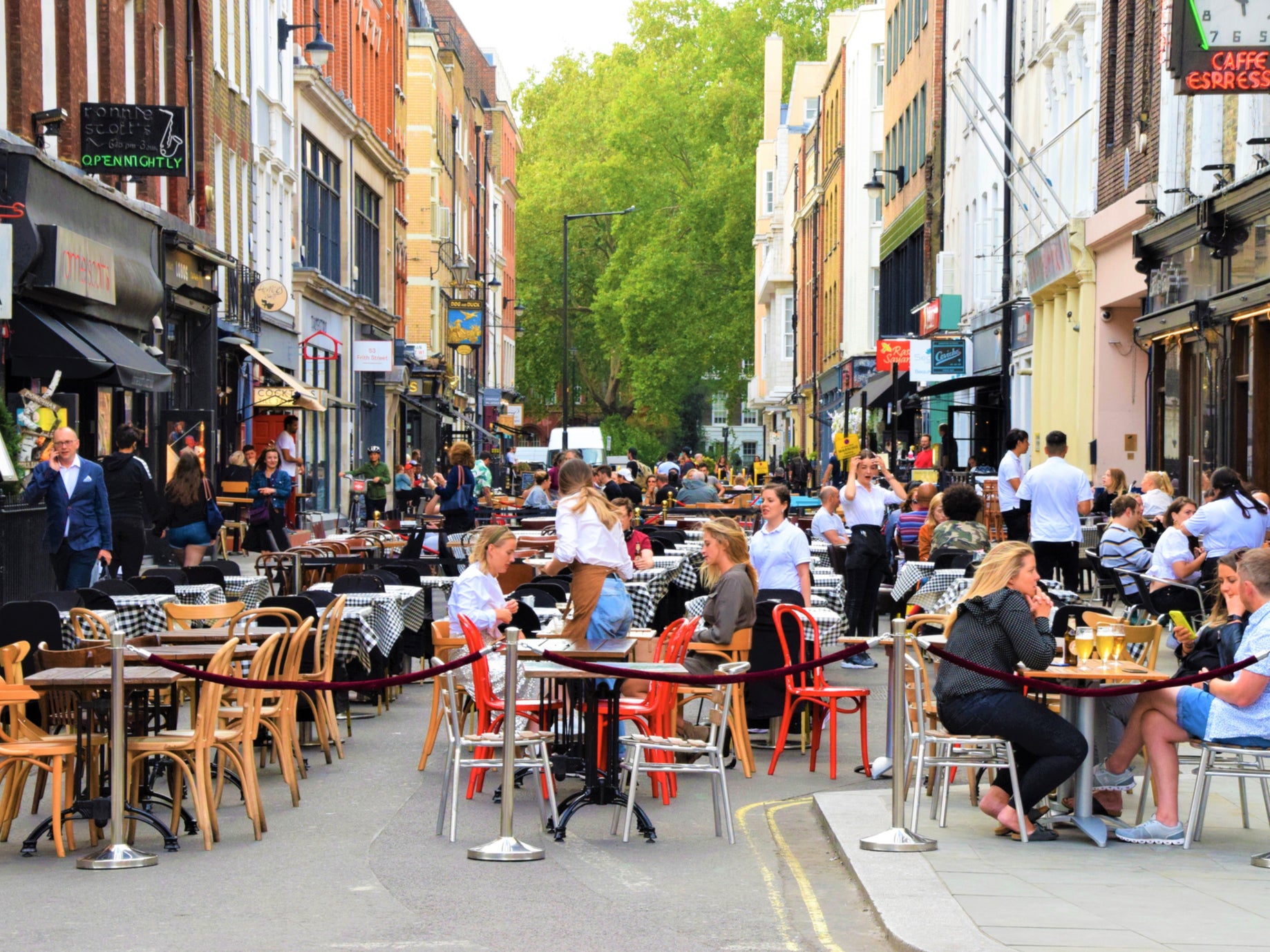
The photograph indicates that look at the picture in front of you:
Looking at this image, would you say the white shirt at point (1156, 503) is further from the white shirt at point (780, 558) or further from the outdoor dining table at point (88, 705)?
the outdoor dining table at point (88, 705)

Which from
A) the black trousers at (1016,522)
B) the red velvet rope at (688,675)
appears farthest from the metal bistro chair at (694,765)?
the black trousers at (1016,522)

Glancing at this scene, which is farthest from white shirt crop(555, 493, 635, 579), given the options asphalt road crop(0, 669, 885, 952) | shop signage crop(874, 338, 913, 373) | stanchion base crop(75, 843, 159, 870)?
shop signage crop(874, 338, 913, 373)

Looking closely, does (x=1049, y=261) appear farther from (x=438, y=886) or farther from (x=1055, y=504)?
(x=438, y=886)

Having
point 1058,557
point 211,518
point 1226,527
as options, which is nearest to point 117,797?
point 1226,527

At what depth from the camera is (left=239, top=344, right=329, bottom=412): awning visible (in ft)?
111

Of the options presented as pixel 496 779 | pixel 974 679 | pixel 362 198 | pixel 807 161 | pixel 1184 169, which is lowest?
pixel 496 779

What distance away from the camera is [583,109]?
299 feet

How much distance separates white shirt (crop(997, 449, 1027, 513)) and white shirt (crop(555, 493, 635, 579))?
1294 cm

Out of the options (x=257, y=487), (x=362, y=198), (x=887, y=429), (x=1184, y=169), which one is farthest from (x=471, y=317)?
(x=1184, y=169)

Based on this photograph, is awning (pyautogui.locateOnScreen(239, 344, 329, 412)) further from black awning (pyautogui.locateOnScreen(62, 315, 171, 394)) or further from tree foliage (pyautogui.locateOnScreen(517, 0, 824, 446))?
tree foliage (pyautogui.locateOnScreen(517, 0, 824, 446))

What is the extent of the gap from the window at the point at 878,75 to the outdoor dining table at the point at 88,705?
52128mm

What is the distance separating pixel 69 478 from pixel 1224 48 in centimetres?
1068

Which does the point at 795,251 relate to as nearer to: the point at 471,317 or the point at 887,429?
the point at 471,317

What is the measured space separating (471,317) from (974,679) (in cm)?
5706
